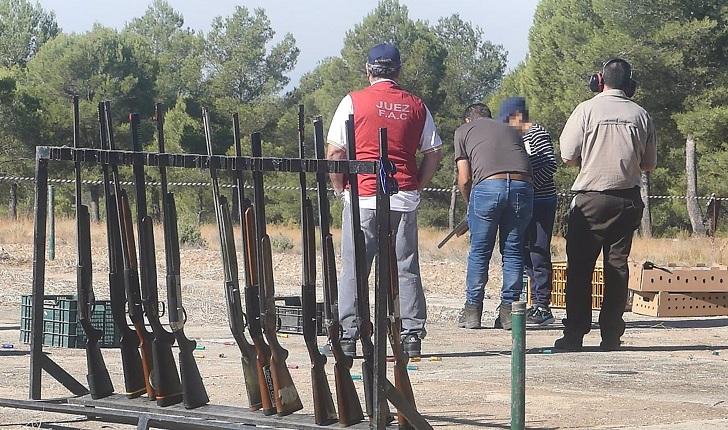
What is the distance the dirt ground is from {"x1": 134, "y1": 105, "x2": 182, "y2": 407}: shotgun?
1.80ft

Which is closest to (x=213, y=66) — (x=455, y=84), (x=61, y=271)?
(x=455, y=84)

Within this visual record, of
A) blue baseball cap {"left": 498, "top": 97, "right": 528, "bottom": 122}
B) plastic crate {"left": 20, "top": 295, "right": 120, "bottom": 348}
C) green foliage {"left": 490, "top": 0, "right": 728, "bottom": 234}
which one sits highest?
green foliage {"left": 490, "top": 0, "right": 728, "bottom": 234}

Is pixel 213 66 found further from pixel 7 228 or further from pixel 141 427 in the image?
pixel 141 427

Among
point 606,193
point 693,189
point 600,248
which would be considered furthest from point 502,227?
point 693,189

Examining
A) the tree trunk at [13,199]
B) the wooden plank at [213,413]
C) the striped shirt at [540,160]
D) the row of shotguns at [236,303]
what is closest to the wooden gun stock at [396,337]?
the row of shotguns at [236,303]

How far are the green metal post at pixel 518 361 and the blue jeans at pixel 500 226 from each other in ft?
16.9

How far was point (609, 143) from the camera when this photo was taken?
31.2ft

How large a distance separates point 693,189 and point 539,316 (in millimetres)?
27327

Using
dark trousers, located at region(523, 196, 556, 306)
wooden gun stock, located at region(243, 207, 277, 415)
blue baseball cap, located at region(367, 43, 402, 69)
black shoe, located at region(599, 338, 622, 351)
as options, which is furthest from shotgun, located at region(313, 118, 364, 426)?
dark trousers, located at region(523, 196, 556, 306)

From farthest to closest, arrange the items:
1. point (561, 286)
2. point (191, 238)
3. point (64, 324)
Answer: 1. point (191, 238)
2. point (561, 286)
3. point (64, 324)

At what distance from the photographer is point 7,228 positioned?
90.7ft

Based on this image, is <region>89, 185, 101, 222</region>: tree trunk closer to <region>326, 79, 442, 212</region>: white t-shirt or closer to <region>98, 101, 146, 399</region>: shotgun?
<region>326, 79, 442, 212</region>: white t-shirt

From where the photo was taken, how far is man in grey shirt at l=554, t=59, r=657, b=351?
9539 mm

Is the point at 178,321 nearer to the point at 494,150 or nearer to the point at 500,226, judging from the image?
the point at 494,150
